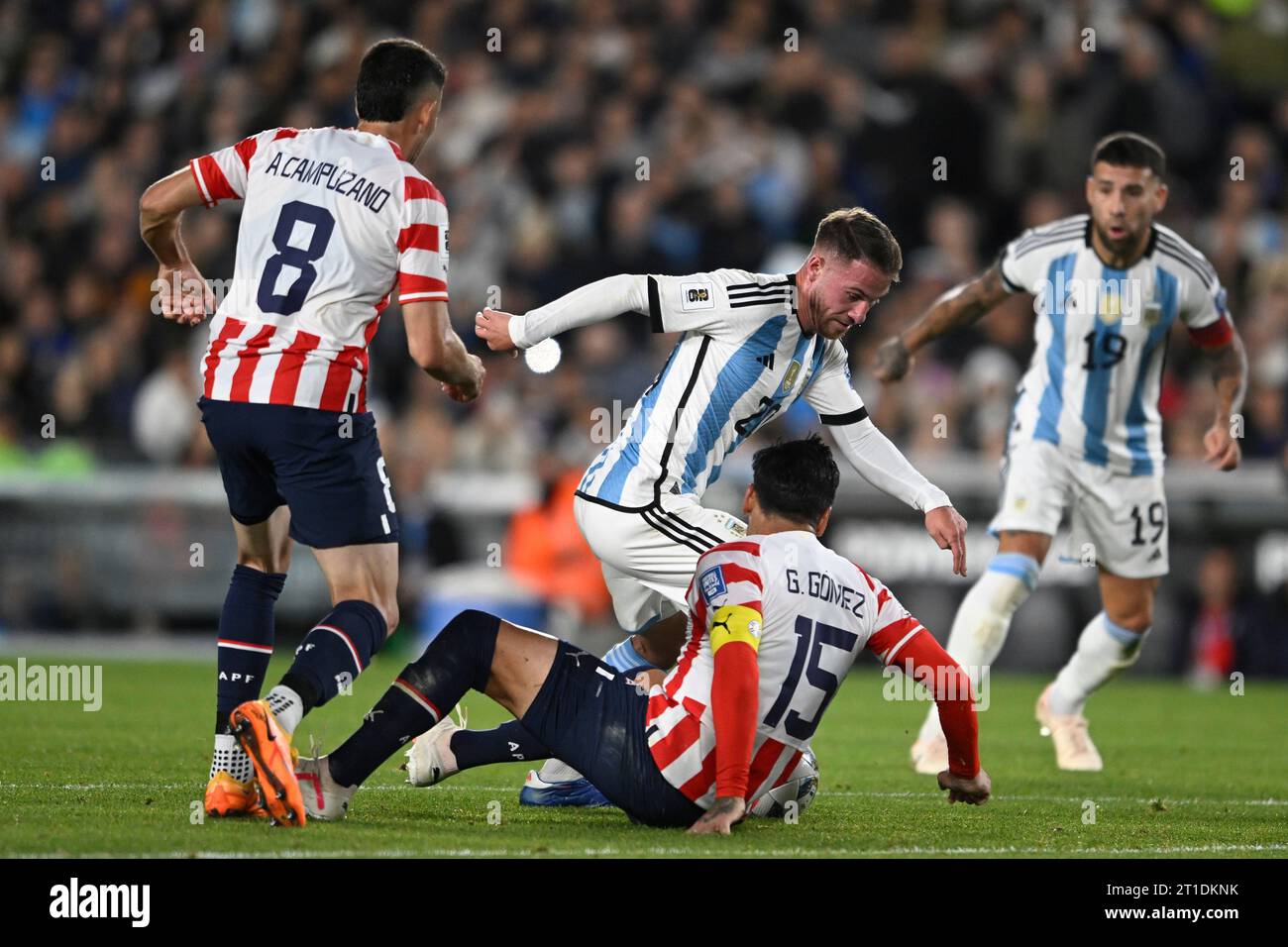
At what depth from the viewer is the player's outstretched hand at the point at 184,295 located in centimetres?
618

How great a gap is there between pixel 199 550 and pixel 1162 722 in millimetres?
7282

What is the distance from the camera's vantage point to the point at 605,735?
5.50 m

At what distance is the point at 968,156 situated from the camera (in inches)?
629

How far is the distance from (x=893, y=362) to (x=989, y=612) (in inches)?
48.4

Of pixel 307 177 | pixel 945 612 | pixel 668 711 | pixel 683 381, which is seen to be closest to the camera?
pixel 668 711

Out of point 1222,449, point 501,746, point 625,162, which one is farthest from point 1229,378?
point 625,162

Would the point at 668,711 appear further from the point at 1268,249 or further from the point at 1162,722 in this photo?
the point at 1268,249

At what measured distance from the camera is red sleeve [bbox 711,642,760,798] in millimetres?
5203

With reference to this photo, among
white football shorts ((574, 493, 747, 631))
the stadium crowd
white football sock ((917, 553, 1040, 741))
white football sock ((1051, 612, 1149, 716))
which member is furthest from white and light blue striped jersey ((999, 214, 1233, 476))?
the stadium crowd

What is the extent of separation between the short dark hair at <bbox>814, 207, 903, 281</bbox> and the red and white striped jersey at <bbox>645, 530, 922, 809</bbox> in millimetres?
1029

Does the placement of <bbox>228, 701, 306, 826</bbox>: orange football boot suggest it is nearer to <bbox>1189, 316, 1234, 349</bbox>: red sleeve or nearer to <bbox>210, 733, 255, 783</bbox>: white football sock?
<bbox>210, 733, 255, 783</bbox>: white football sock
